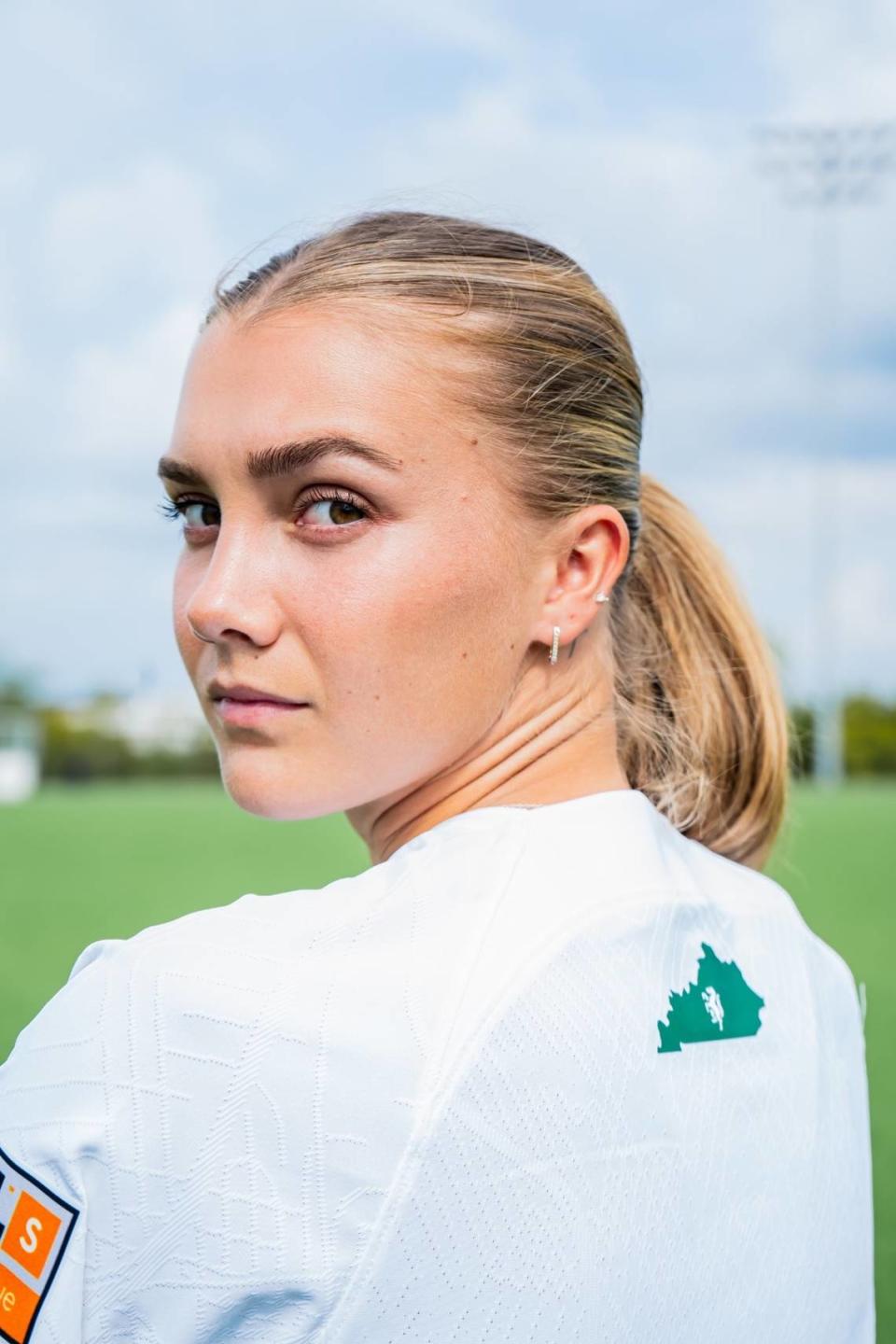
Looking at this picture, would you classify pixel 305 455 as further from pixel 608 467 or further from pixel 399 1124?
pixel 399 1124

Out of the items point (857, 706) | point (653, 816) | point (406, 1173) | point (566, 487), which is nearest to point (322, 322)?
point (566, 487)

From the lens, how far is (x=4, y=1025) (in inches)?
256

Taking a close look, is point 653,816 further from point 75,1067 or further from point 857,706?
point 857,706

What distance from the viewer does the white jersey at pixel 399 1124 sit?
1.10 metres

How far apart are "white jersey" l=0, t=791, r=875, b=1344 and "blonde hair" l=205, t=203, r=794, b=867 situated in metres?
0.47

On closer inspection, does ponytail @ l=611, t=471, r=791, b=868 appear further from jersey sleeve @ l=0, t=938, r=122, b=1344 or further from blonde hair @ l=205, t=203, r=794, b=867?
jersey sleeve @ l=0, t=938, r=122, b=1344

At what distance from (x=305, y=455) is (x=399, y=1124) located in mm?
633

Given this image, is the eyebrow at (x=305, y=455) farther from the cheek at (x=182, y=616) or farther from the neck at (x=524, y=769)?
the neck at (x=524, y=769)

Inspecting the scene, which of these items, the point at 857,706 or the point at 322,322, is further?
the point at 857,706

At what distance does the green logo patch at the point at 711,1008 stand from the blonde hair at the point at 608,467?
459mm

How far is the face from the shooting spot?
1429 mm

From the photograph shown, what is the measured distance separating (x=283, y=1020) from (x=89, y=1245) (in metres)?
0.22

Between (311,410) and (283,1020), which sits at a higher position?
(311,410)

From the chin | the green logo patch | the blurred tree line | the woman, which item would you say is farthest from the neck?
the blurred tree line
